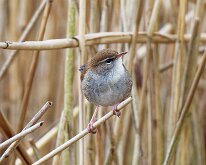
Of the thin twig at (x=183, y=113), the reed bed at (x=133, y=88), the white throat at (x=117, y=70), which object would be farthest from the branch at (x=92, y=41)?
the thin twig at (x=183, y=113)

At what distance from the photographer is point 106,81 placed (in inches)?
67.8

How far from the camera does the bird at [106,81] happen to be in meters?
1.69

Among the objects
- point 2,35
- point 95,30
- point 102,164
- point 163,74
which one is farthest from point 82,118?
point 2,35

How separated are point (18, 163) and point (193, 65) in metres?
0.86

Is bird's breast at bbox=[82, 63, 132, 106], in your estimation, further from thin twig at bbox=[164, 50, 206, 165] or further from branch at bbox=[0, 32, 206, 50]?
thin twig at bbox=[164, 50, 206, 165]

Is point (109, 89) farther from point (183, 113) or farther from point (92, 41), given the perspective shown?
point (183, 113)

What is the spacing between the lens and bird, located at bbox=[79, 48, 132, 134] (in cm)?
169

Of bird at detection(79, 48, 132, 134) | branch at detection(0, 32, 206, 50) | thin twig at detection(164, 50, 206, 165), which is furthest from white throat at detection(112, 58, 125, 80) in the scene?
thin twig at detection(164, 50, 206, 165)

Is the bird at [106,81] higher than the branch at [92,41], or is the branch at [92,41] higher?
the branch at [92,41]

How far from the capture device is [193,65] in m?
2.04

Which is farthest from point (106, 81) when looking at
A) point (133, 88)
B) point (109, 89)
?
point (133, 88)

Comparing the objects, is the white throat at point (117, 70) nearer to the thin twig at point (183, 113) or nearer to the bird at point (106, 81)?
the bird at point (106, 81)

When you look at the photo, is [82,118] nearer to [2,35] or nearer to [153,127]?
[153,127]

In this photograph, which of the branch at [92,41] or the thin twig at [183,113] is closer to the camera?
the branch at [92,41]
